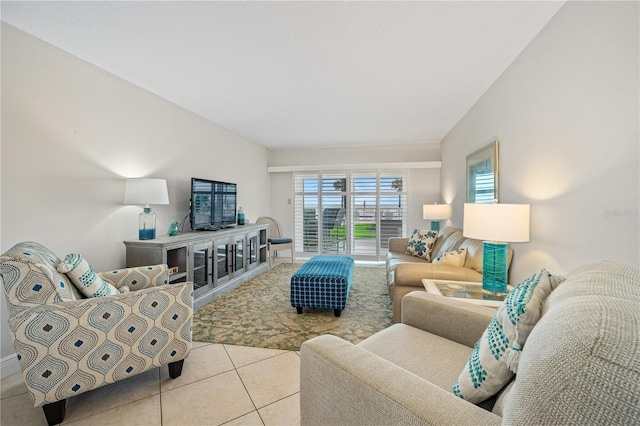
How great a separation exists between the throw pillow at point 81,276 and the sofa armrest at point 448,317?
1913 mm

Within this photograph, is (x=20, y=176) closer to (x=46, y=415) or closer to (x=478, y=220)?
(x=46, y=415)

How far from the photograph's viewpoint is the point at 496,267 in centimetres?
192

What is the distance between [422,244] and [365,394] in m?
3.33

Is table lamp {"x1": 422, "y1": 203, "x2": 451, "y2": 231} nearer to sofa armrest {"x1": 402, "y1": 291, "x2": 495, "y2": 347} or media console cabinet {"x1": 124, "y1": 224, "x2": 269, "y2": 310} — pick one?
media console cabinet {"x1": 124, "y1": 224, "x2": 269, "y2": 310}

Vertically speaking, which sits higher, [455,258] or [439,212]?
[439,212]

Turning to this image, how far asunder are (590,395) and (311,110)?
143 inches

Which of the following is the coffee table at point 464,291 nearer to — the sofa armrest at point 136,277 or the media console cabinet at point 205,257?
the sofa armrest at point 136,277

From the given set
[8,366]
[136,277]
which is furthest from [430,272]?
[8,366]

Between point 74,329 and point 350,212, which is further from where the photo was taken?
point 350,212

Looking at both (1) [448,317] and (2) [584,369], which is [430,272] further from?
(2) [584,369]

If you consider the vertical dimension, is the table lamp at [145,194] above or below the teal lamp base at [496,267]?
above

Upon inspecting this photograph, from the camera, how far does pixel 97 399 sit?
1.67 metres

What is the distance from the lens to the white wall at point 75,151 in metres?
1.96

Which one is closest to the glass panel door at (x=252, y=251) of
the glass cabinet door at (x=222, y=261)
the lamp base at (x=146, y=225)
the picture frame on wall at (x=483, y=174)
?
the glass cabinet door at (x=222, y=261)
